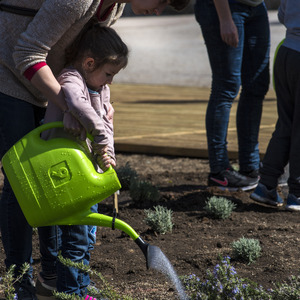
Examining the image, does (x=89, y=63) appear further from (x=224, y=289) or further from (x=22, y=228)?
(x=224, y=289)

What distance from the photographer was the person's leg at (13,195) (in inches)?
105

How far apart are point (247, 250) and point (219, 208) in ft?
2.39

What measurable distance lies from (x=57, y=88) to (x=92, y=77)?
0.67ft

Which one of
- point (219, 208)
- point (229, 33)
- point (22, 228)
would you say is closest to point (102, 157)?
point (22, 228)

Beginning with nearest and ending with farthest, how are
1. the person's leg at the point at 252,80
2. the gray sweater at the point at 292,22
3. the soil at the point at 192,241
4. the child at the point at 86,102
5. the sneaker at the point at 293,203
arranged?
the child at the point at 86,102, the soil at the point at 192,241, the gray sweater at the point at 292,22, the sneaker at the point at 293,203, the person's leg at the point at 252,80

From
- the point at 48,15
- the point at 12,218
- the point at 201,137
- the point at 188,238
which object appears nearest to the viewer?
the point at 48,15

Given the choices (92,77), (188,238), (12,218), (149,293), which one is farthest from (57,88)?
(188,238)

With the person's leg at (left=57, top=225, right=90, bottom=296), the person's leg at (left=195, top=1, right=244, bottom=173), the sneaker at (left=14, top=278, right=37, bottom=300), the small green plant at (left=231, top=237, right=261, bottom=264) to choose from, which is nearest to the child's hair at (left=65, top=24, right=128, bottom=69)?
the person's leg at (left=57, top=225, right=90, bottom=296)

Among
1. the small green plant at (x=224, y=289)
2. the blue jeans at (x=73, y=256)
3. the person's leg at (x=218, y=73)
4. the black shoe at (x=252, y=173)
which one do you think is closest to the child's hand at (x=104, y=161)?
the blue jeans at (x=73, y=256)

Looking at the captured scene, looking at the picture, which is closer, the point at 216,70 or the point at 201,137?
the point at 216,70

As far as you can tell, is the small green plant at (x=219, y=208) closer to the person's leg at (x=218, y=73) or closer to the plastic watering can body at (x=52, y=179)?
the person's leg at (x=218, y=73)

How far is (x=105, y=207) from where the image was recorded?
448 centimetres

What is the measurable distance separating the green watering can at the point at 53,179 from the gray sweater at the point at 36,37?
263mm

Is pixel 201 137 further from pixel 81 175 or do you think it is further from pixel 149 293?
pixel 81 175
